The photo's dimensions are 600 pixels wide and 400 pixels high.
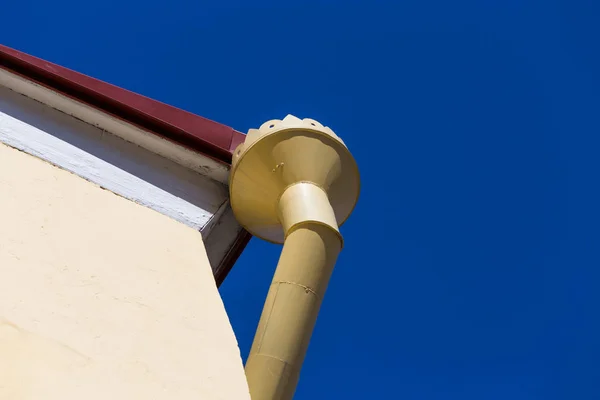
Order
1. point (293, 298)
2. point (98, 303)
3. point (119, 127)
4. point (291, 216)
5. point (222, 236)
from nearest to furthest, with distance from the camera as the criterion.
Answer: point (98, 303) → point (293, 298) → point (291, 216) → point (119, 127) → point (222, 236)

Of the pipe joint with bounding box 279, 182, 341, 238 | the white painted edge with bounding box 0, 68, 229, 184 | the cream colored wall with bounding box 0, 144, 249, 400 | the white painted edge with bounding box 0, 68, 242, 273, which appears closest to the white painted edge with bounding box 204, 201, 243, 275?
the white painted edge with bounding box 0, 68, 242, 273

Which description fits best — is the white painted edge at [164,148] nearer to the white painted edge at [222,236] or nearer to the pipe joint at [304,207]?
the white painted edge at [222,236]

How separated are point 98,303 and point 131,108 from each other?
1.42 metres

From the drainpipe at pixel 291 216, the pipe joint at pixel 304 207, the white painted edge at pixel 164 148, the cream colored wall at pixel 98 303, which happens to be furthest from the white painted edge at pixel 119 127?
the cream colored wall at pixel 98 303

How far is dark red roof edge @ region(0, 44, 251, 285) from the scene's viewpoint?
353cm

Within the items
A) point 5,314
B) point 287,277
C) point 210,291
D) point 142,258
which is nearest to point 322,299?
point 287,277

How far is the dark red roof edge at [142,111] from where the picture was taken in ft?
11.6

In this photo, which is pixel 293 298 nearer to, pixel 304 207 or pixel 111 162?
pixel 304 207

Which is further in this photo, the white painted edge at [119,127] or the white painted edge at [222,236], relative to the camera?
the white painted edge at [222,236]

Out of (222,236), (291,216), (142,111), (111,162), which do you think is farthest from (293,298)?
(142,111)

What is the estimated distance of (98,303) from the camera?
A: 2361mm

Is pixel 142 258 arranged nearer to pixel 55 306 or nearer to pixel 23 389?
pixel 55 306

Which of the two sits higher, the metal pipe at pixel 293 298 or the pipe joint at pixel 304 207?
the pipe joint at pixel 304 207

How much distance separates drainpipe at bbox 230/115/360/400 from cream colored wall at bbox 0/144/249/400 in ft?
1.02
